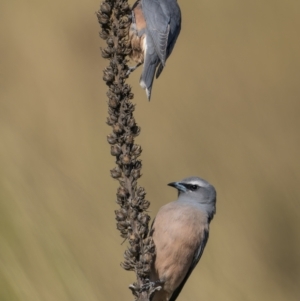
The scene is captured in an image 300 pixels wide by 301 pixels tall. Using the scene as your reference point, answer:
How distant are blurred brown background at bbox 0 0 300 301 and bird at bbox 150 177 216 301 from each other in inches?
37.5

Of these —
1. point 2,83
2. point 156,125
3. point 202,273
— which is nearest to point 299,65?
point 156,125

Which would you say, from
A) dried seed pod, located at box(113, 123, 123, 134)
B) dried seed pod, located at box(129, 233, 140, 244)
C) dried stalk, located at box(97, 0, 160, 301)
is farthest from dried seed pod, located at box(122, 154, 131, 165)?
dried seed pod, located at box(129, 233, 140, 244)

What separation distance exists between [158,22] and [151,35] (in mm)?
182

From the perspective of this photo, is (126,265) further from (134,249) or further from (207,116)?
(207,116)

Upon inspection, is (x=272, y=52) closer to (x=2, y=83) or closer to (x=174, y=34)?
(x=174, y=34)

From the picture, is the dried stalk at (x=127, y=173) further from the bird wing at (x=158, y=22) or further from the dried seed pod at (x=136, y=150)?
the bird wing at (x=158, y=22)

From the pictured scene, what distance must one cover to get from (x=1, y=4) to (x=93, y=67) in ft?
3.76

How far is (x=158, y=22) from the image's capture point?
5.07 metres

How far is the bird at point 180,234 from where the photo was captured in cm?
386

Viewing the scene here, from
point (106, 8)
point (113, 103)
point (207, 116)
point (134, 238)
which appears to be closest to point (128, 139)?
point (113, 103)

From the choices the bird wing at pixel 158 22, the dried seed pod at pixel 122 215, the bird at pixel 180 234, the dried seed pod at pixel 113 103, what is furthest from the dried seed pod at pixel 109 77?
the bird wing at pixel 158 22

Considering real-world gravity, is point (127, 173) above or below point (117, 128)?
below

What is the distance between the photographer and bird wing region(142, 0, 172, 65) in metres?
4.90

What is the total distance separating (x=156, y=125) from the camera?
5.96m
